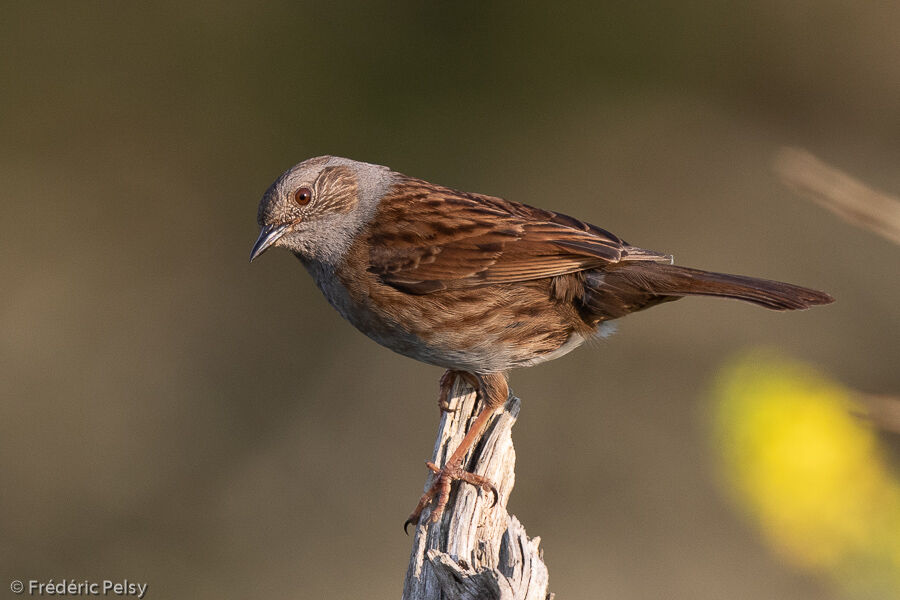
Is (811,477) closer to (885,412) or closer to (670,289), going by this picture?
(885,412)

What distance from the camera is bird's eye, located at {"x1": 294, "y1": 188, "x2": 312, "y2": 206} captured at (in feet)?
14.0

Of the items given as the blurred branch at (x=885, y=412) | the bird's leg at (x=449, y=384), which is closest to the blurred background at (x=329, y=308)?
the bird's leg at (x=449, y=384)

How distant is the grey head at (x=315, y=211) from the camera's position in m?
4.24

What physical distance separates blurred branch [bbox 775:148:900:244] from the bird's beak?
261 centimetres

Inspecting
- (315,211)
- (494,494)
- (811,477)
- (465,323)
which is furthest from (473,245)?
(811,477)

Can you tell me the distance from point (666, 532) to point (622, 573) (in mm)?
393

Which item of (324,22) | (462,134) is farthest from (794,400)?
(324,22)

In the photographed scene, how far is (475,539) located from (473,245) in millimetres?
1210

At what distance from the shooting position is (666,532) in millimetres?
6379

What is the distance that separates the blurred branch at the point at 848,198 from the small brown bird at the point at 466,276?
179 centimetres

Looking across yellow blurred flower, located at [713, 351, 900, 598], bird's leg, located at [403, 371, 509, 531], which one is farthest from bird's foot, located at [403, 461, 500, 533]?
yellow blurred flower, located at [713, 351, 900, 598]

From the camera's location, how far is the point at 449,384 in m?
4.61

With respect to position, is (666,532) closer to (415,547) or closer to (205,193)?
(415,547)

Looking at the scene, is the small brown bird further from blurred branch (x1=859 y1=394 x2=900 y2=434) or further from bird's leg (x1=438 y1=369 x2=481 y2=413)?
blurred branch (x1=859 y1=394 x2=900 y2=434)
